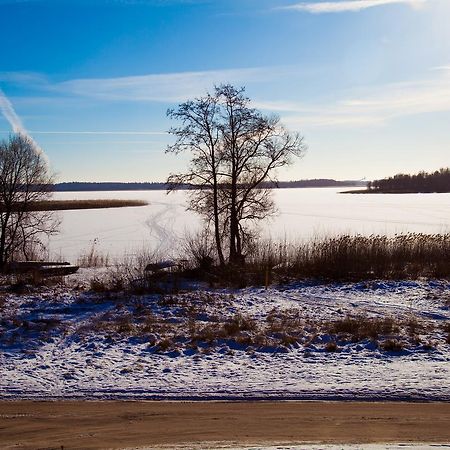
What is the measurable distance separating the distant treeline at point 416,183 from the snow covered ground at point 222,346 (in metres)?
102

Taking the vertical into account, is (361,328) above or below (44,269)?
below

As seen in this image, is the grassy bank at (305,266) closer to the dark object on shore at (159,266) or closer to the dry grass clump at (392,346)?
the dark object on shore at (159,266)

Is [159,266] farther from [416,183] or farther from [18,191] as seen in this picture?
[416,183]

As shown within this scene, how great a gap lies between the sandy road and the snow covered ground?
0.42 meters

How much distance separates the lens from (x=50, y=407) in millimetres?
7121

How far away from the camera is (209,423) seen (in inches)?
255

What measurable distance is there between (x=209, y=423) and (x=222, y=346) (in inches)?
149

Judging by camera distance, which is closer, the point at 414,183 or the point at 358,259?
the point at 358,259

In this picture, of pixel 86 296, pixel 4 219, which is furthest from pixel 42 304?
pixel 4 219

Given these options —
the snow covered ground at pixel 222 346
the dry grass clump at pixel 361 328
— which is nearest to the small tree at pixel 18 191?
the snow covered ground at pixel 222 346

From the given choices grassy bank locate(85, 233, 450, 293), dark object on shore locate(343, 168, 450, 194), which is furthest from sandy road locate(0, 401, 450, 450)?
dark object on shore locate(343, 168, 450, 194)

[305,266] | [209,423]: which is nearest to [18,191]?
[305,266]

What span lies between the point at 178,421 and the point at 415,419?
118 inches

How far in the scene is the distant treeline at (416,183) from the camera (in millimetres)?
110938
